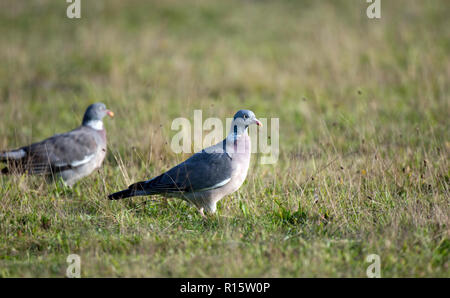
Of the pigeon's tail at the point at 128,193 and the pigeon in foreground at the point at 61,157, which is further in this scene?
the pigeon in foreground at the point at 61,157

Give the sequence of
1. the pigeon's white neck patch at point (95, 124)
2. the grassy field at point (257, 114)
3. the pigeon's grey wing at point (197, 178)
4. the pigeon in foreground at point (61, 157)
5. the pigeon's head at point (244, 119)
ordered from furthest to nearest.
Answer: the pigeon's white neck patch at point (95, 124), the pigeon in foreground at point (61, 157), the pigeon's head at point (244, 119), the pigeon's grey wing at point (197, 178), the grassy field at point (257, 114)

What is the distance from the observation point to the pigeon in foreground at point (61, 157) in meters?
6.39

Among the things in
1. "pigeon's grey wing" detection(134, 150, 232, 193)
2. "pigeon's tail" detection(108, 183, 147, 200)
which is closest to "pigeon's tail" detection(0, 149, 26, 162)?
"pigeon's tail" detection(108, 183, 147, 200)

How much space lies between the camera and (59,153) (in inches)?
258

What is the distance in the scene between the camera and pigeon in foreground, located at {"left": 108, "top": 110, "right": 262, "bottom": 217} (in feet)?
16.5

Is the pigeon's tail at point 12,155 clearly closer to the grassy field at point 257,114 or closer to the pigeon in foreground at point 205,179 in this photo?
the grassy field at point 257,114

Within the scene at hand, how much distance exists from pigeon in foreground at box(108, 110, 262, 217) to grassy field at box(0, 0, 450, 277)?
0.22m

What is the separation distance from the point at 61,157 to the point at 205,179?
7.98ft

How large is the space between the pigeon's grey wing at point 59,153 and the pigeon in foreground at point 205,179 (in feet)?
5.56

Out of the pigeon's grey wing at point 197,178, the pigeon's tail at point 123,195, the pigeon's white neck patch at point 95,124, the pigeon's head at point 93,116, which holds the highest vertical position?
the pigeon's head at point 93,116

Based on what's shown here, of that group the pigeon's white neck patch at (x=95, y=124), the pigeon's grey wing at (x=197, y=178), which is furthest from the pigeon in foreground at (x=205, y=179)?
the pigeon's white neck patch at (x=95, y=124)

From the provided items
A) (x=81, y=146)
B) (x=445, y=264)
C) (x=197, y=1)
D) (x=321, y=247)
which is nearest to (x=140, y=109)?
(x=81, y=146)

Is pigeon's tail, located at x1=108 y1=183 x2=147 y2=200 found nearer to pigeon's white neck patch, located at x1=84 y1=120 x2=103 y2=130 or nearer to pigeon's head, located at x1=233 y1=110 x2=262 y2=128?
pigeon's head, located at x1=233 y1=110 x2=262 y2=128

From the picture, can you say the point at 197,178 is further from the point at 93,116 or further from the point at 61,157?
the point at 93,116
